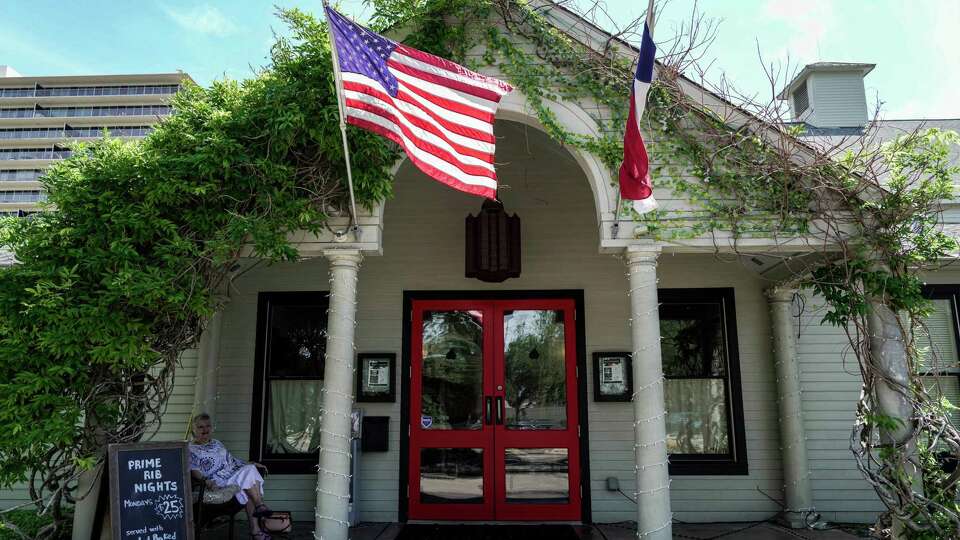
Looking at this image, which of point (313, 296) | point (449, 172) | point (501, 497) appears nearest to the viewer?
point (449, 172)

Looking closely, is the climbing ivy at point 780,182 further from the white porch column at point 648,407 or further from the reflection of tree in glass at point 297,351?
the reflection of tree in glass at point 297,351

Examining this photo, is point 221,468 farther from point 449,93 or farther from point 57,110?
point 57,110

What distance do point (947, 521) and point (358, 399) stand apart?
5.00 m

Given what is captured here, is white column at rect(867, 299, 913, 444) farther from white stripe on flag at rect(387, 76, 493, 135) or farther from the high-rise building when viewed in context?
the high-rise building

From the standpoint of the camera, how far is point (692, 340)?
21.4 feet

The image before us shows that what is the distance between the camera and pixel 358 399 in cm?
630

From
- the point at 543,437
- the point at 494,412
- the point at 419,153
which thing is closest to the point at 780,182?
the point at 419,153

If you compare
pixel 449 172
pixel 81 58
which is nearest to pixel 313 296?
pixel 449 172

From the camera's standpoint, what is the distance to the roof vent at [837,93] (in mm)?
9156

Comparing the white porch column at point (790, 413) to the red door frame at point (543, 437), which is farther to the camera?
the red door frame at point (543, 437)

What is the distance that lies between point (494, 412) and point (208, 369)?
2961mm

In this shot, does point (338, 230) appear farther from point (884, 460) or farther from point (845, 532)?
point (845, 532)

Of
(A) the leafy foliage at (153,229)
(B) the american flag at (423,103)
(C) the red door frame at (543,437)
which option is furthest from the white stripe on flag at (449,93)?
(C) the red door frame at (543,437)

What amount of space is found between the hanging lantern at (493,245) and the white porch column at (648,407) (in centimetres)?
136
